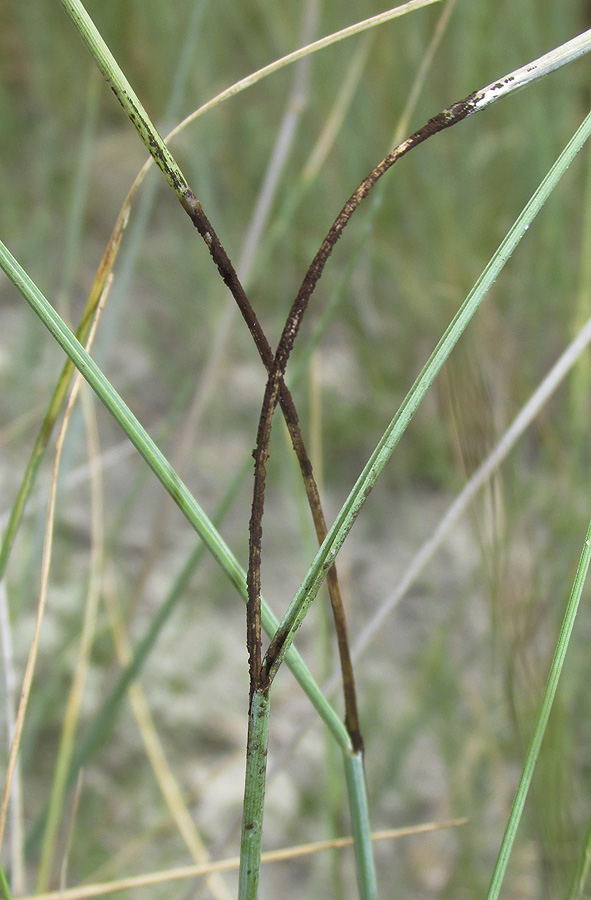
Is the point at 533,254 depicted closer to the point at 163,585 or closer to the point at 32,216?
the point at 163,585

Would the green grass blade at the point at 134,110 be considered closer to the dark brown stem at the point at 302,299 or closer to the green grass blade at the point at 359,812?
the dark brown stem at the point at 302,299

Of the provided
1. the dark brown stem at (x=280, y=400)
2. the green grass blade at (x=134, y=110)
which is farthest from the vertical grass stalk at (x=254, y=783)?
the green grass blade at (x=134, y=110)

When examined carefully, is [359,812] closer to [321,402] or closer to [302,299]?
[302,299]

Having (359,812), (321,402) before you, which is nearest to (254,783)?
(359,812)

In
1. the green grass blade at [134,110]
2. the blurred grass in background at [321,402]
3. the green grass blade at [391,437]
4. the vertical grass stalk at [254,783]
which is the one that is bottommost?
the vertical grass stalk at [254,783]

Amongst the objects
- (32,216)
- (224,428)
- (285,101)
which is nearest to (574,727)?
(224,428)

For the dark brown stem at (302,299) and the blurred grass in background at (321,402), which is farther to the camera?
the blurred grass in background at (321,402)

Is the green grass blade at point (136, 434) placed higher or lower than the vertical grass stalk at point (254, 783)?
higher
